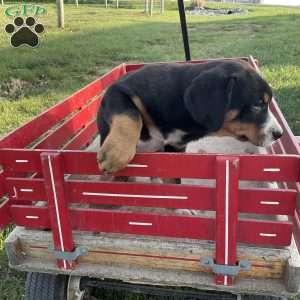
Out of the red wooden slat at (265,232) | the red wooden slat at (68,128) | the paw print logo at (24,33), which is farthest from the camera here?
the paw print logo at (24,33)

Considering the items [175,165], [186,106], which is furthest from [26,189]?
[186,106]

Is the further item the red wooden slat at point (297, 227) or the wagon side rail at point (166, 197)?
the red wooden slat at point (297, 227)

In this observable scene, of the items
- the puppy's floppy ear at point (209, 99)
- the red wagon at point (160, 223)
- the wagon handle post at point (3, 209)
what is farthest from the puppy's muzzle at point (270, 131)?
the wagon handle post at point (3, 209)

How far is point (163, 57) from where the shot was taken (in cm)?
920

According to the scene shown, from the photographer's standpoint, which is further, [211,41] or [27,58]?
[211,41]

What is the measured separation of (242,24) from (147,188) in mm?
14212

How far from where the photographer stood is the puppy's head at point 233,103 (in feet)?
6.70

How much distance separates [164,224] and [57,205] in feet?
1.58

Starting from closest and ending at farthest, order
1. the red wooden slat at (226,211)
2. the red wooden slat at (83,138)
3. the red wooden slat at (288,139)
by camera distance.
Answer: the red wooden slat at (226,211)
the red wooden slat at (288,139)
the red wooden slat at (83,138)

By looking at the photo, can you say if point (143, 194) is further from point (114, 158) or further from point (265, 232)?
point (265, 232)

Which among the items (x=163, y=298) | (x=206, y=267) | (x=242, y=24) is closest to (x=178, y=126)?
(x=206, y=267)

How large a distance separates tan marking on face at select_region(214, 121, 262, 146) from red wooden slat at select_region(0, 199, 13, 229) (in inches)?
43.8

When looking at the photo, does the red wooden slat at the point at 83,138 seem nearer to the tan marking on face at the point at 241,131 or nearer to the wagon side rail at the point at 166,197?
the wagon side rail at the point at 166,197

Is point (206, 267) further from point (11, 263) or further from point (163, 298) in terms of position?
point (11, 263)
